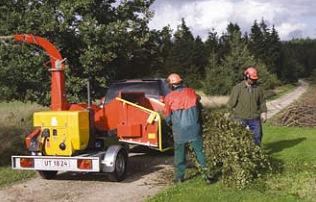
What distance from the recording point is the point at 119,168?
Result: 1156 centimetres

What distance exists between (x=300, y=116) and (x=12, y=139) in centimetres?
1086

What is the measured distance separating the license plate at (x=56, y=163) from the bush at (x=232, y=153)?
101 inches

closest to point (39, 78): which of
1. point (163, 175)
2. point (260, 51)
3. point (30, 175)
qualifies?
point (30, 175)

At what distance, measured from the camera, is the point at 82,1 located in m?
20.2

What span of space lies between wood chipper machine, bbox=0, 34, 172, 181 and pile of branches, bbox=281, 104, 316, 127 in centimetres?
1087

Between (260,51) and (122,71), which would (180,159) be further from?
(260,51)

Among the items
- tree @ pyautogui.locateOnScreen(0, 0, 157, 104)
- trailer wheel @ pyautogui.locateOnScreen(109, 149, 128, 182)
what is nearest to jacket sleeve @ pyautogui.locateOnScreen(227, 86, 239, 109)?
trailer wheel @ pyautogui.locateOnScreen(109, 149, 128, 182)

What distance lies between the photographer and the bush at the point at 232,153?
10.4 meters

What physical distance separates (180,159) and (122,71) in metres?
11.9

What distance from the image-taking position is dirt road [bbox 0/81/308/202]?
1012 centimetres

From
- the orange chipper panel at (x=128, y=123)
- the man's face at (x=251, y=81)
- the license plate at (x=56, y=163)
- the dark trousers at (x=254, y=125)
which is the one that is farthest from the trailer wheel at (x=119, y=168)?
the man's face at (x=251, y=81)

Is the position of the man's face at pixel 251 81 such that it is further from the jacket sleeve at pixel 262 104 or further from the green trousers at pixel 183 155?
the green trousers at pixel 183 155

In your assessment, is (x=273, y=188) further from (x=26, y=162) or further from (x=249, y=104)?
(x=26, y=162)

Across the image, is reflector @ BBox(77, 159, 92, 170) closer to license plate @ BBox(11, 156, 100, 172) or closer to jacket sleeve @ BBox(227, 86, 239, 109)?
license plate @ BBox(11, 156, 100, 172)
